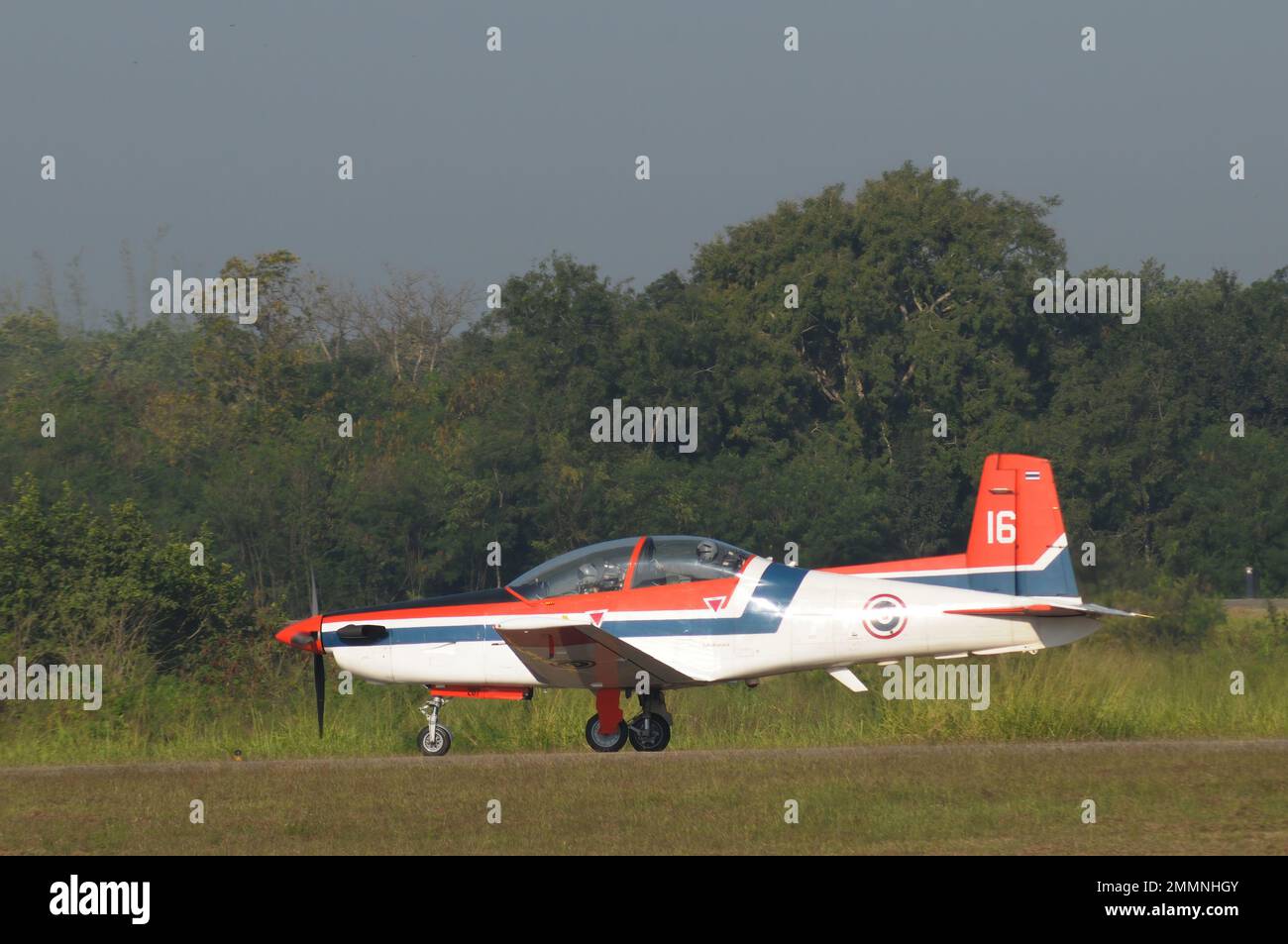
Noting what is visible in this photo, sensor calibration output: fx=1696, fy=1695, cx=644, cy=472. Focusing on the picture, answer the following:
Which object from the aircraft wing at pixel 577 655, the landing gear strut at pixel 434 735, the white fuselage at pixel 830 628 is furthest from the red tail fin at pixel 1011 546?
the landing gear strut at pixel 434 735

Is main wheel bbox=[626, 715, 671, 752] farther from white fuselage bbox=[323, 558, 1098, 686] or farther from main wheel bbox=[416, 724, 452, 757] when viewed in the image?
main wheel bbox=[416, 724, 452, 757]

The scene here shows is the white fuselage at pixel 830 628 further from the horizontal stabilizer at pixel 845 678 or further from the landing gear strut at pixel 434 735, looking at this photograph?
the landing gear strut at pixel 434 735

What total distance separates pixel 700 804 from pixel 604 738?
4325 mm

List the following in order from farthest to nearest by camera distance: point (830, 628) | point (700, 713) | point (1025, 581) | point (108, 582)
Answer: point (108, 582), point (700, 713), point (1025, 581), point (830, 628)

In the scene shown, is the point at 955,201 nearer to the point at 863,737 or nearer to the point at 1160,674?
the point at 1160,674

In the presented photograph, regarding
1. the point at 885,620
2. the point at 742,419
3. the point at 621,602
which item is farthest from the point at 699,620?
the point at 742,419

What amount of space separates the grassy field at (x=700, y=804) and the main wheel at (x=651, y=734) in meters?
1.34

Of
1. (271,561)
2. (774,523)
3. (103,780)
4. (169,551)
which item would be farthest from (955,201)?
(103,780)

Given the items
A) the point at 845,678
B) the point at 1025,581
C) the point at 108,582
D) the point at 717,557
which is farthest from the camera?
the point at 108,582

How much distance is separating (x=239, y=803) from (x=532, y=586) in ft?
13.2

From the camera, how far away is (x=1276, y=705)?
16.3m

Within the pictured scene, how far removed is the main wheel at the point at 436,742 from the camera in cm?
1524

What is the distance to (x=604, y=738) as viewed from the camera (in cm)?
1520

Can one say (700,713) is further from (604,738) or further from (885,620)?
(885,620)
